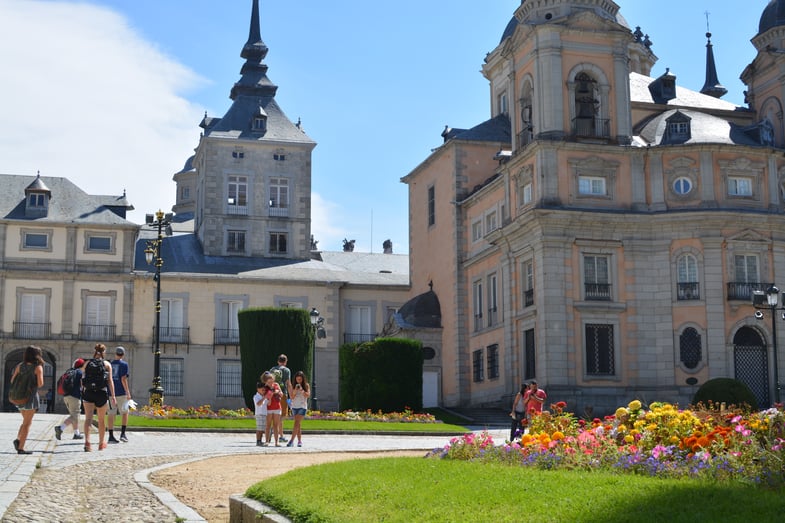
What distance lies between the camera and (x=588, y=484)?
1079 centimetres

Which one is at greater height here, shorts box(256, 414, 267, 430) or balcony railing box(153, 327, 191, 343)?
balcony railing box(153, 327, 191, 343)

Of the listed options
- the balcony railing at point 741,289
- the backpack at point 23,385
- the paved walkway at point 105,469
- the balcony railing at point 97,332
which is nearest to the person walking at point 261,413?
the paved walkway at point 105,469

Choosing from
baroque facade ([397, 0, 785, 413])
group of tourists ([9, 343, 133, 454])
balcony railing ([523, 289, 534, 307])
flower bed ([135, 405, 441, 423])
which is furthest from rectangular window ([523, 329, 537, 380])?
group of tourists ([9, 343, 133, 454])

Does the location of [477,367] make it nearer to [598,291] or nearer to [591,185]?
[598,291]

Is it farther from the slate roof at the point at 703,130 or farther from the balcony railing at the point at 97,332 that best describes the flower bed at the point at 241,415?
the balcony railing at the point at 97,332

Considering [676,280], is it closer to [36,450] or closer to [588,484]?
[36,450]

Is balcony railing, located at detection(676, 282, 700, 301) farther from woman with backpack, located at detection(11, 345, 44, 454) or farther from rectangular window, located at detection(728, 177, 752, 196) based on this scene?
woman with backpack, located at detection(11, 345, 44, 454)

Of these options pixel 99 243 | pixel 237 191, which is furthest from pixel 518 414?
pixel 237 191

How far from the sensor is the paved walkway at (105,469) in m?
13.1

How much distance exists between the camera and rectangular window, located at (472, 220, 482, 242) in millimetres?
50656

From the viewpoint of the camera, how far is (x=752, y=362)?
4375cm

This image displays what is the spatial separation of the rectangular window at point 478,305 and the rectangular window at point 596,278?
6963 millimetres

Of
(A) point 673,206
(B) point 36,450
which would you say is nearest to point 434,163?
(A) point 673,206

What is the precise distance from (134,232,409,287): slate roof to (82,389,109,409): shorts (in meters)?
37.0
